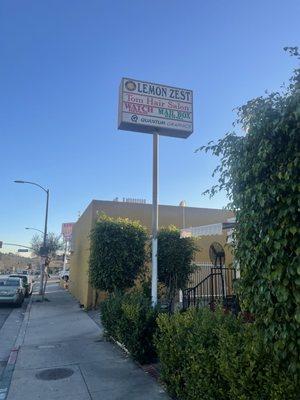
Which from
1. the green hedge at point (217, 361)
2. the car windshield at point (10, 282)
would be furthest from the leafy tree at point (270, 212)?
the car windshield at point (10, 282)

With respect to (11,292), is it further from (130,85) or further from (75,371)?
(130,85)

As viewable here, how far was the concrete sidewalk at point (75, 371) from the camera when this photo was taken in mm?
6223

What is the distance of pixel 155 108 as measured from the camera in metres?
10.4

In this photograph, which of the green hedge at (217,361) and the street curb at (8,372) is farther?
the street curb at (8,372)

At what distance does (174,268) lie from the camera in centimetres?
1379

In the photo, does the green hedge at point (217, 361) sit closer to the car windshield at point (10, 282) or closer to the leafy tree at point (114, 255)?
the leafy tree at point (114, 255)

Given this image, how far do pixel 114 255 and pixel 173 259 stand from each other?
6.89ft

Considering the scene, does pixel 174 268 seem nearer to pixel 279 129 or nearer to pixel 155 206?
pixel 155 206

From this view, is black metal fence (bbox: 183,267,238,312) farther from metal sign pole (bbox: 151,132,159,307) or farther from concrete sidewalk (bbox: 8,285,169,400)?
concrete sidewalk (bbox: 8,285,169,400)

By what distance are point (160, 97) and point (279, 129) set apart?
24.7 ft

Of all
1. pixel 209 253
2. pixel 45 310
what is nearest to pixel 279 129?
pixel 209 253

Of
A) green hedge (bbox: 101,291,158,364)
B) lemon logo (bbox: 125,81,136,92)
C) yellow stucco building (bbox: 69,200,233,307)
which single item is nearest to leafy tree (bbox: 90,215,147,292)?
green hedge (bbox: 101,291,158,364)

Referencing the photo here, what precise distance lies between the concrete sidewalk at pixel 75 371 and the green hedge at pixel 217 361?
729 millimetres

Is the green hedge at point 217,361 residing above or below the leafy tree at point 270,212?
below
